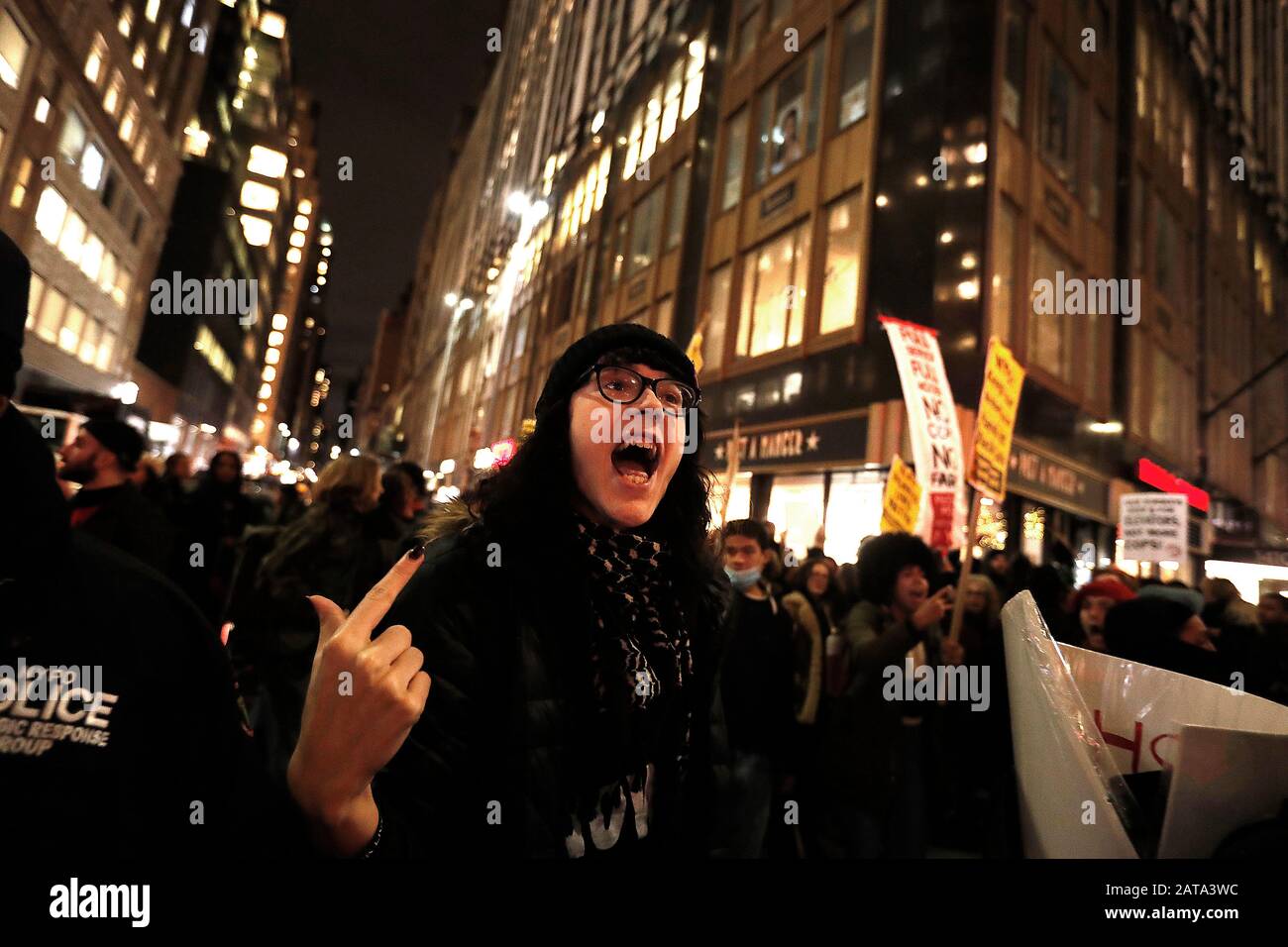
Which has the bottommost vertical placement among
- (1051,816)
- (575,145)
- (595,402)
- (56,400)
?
(1051,816)

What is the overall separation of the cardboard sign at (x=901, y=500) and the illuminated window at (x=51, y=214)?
102 ft

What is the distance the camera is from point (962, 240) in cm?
1281

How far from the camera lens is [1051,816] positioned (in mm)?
1321

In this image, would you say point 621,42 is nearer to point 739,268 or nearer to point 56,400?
point 739,268

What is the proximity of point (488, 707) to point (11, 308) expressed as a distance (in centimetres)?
121

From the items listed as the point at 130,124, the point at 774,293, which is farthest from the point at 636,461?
the point at 130,124

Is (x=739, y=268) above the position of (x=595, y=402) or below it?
above

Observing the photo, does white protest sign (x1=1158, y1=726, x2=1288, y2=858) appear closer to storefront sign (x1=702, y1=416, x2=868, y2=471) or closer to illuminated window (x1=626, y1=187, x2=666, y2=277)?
storefront sign (x1=702, y1=416, x2=868, y2=471)

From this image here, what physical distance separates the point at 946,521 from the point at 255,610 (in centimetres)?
717

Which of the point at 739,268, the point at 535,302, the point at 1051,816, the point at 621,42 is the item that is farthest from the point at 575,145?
the point at 1051,816

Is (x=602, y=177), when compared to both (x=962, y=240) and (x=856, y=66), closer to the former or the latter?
(x=856, y=66)

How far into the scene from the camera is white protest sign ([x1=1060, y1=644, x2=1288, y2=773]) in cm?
140

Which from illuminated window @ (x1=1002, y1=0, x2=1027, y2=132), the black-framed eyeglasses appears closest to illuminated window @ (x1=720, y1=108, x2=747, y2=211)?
illuminated window @ (x1=1002, y1=0, x2=1027, y2=132)

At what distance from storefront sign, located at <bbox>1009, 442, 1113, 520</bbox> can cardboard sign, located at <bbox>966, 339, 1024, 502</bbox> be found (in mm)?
8375
